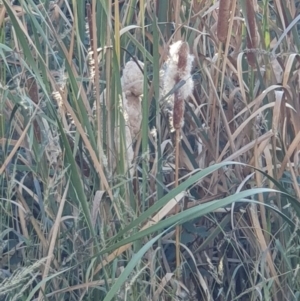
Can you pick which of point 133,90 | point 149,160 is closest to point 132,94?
point 133,90

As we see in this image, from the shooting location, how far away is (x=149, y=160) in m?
1.30

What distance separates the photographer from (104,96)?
113cm

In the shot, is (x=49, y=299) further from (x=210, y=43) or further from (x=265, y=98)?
(x=210, y=43)

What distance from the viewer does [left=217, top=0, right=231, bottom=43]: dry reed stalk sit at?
3.79ft

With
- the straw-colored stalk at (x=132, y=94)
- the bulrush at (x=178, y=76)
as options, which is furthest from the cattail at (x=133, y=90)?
the bulrush at (x=178, y=76)

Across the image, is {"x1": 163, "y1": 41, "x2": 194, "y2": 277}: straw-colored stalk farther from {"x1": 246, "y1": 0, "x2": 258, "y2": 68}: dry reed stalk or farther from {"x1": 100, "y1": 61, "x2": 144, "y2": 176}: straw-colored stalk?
{"x1": 246, "y1": 0, "x2": 258, "y2": 68}: dry reed stalk

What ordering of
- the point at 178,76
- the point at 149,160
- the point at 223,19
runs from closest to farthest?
the point at 178,76
the point at 223,19
the point at 149,160

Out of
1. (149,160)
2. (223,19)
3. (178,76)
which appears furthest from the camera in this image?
(149,160)

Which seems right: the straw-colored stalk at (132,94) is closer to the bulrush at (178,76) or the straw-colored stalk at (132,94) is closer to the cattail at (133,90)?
the cattail at (133,90)

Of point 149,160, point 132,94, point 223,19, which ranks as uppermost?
point 223,19

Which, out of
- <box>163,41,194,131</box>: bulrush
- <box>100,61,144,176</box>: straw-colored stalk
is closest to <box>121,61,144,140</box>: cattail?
<box>100,61,144,176</box>: straw-colored stalk

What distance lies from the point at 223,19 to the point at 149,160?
0.29 meters

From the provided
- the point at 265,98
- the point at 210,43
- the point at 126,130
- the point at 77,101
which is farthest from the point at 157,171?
the point at 210,43

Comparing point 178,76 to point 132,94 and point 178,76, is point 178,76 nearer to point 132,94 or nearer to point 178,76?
point 178,76
